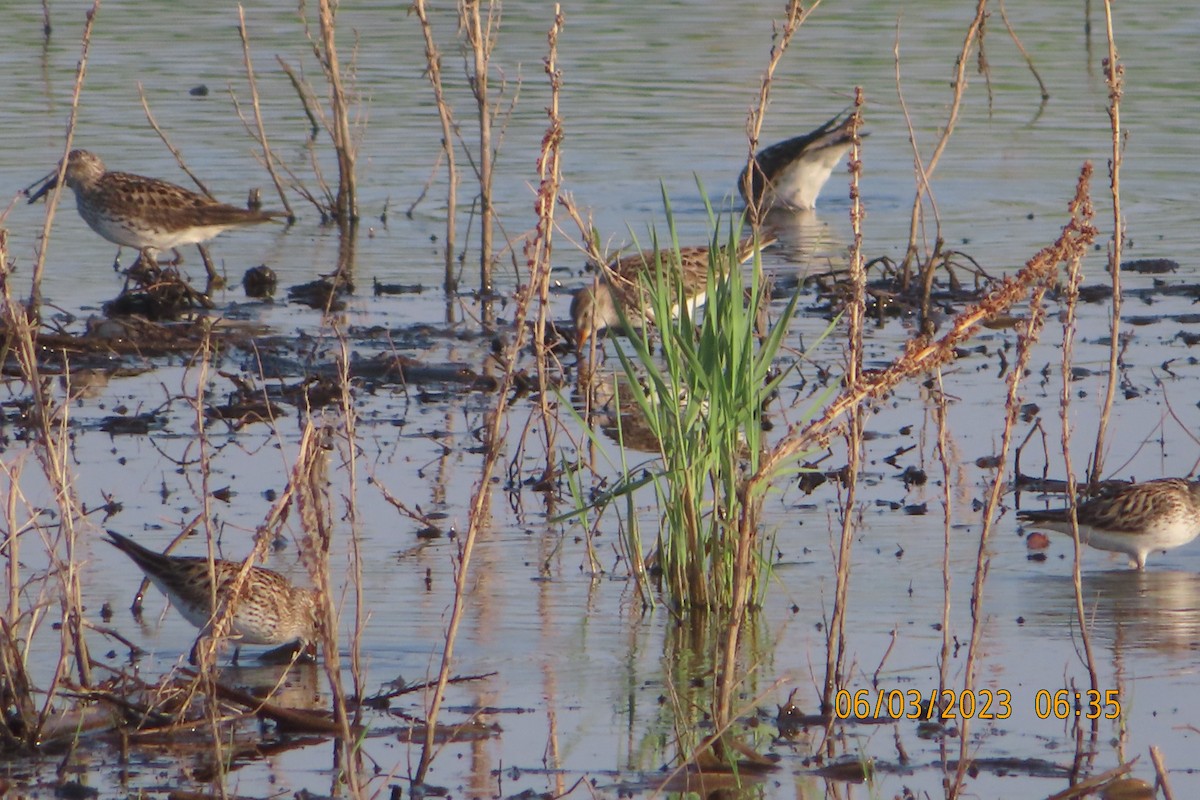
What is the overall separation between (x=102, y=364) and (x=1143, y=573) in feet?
18.4

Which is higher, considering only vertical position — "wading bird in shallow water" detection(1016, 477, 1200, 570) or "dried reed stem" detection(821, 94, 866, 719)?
"dried reed stem" detection(821, 94, 866, 719)

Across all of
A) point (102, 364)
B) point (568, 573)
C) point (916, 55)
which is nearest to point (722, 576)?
point (568, 573)

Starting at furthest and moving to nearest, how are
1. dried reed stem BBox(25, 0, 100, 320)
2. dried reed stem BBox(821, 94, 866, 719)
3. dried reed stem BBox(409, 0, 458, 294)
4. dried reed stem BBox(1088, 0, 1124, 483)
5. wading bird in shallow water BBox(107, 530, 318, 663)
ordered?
1. dried reed stem BBox(409, 0, 458, 294)
2. dried reed stem BBox(25, 0, 100, 320)
3. dried reed stem BBox(1088, 0, 1124, 483)
4. wading bird in shallow water BBox(107, 530, 318, 663)
5. dried reed stem BBox(821, 94, 866, 719)

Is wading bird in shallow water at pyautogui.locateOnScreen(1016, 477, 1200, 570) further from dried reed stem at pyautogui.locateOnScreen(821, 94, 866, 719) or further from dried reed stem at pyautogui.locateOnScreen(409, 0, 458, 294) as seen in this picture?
dried reed stem at pyautogui.locateOnScreen(409, 0, 458, 294)

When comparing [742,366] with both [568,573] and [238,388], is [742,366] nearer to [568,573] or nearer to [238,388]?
[568,573]

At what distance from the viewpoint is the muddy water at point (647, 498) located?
19.4 feet

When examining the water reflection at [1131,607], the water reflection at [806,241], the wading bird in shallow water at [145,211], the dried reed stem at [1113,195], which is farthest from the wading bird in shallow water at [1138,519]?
the wading bird in shallow water at [145,211]

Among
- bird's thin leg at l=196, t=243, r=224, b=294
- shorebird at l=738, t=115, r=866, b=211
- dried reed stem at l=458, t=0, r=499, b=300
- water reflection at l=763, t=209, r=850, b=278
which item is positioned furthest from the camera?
shorebird at l=738, t=115, r=866, b=211

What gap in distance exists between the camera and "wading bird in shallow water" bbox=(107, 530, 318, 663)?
6480 millimetres

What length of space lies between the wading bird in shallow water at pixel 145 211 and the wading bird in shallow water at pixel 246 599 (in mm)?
6541

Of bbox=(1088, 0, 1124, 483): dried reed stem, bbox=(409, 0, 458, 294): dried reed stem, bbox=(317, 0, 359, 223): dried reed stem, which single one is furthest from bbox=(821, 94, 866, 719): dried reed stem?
bbox=(317, 0, 359, 223): dried reed stem

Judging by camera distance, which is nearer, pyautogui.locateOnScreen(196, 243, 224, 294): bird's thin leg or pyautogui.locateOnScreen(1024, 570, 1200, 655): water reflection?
pyautogui.locateOnScreen(1024, 570, 1200, 655): water reflection

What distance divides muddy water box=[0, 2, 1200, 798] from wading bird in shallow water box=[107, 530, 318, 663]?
0.57 ft
